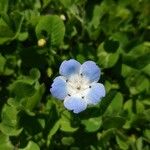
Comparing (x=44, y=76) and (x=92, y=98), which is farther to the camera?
(x=44, y=76)

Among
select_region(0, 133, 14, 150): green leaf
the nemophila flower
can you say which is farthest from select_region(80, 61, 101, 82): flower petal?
select_region(0, 133, 14, 150): green leaf

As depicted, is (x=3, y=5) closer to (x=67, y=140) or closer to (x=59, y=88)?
(x=59, y=88)

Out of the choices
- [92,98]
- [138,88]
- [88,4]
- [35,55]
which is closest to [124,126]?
[138,88]

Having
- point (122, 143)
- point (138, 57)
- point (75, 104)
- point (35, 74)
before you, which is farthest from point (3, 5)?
point (122, 143)

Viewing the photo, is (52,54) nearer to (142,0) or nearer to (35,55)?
(35,55)

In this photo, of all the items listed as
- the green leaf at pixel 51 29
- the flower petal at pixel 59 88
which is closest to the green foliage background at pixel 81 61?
the green leaf at pixel 51 29

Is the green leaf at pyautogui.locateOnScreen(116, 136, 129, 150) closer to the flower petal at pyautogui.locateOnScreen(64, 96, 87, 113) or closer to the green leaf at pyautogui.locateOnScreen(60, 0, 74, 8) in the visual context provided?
the flower petal at pyautogui.locateOnScreen(64, 96, 87, 113)

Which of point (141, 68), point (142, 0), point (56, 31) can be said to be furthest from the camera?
point (142, 0)
